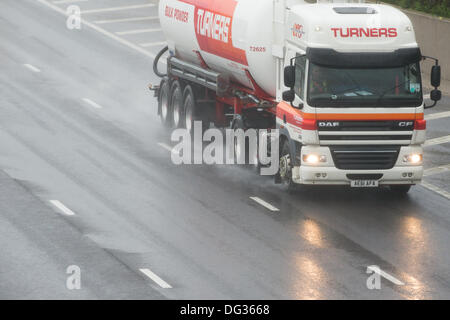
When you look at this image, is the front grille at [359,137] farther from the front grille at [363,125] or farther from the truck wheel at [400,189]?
the truck wheel at [400,189]

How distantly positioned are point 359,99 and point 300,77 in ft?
4.28

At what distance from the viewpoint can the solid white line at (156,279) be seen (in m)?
18.4

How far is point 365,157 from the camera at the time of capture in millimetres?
23328

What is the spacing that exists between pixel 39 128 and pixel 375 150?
975 centimetres

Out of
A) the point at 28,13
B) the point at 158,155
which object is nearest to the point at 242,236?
the point at 158,155

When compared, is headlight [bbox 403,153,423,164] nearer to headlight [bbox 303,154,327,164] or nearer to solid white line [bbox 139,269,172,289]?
headlight [bbox 303,154,327,164]

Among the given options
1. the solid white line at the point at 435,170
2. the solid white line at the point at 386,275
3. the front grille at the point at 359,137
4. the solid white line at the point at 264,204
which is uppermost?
the front grille at the point at 359,137

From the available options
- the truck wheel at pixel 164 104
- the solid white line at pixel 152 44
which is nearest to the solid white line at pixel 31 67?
the solid white line at pixel 152 44

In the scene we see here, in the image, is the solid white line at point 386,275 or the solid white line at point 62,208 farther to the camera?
A: the solid white line at point 62,208

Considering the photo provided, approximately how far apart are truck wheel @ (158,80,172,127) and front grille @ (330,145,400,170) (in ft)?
28.1

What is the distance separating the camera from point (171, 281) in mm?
18656

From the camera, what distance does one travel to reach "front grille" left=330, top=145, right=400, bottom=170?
23297mm

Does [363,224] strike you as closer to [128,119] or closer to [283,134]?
[283,134]
